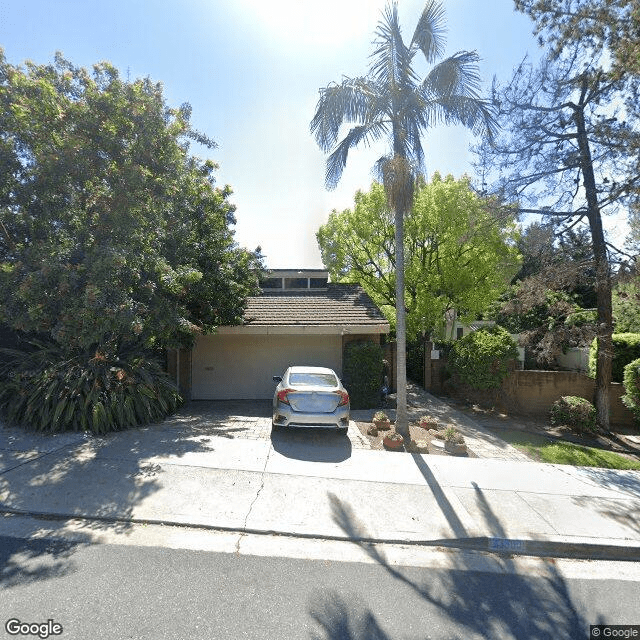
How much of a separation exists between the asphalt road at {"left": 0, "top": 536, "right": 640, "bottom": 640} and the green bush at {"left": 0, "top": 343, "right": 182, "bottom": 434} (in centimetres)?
367

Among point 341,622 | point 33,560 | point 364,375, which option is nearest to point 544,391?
point 364,375

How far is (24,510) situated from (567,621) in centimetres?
569

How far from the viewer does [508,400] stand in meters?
12.5

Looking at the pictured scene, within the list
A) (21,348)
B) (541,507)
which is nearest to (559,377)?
(541,507)

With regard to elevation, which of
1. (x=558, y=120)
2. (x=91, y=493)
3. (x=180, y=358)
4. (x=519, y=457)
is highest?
(x=558, y=120)

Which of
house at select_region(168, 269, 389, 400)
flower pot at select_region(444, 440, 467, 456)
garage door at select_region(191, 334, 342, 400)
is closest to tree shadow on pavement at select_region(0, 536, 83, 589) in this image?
flower pot at select_region(444, 440, 467, 456)

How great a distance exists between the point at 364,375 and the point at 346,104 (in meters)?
6.82

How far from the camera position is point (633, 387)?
10.9 meters

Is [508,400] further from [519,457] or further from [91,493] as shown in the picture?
[91,493]

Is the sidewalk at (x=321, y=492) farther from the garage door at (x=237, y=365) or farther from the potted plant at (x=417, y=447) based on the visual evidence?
the garage door at (x=237, y=365)

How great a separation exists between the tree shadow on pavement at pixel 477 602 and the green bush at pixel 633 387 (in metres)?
8.76

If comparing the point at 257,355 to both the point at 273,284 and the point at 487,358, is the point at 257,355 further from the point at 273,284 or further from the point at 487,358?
the point at 487,358

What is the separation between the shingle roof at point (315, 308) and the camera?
1256cm

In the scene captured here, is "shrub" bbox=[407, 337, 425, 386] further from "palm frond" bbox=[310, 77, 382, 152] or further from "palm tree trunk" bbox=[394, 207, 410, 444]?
"palm frond" bbox=[310, 77, 382, 152]
